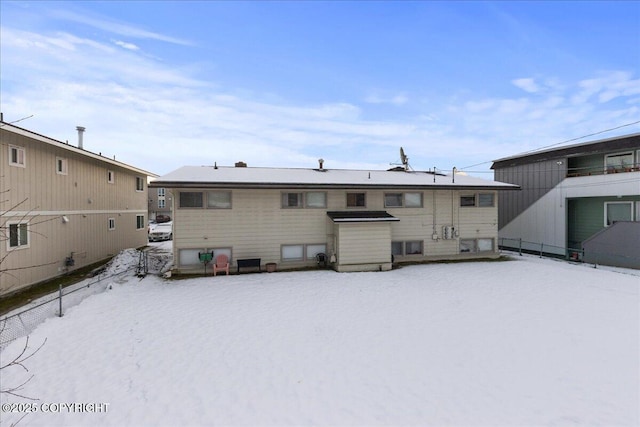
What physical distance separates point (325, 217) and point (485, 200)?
36.6ft

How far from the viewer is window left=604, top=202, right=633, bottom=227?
60.2ft

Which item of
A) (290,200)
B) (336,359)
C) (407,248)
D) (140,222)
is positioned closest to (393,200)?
(407,248)

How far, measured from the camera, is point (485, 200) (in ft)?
64.8

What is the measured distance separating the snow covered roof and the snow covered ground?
18.6ft

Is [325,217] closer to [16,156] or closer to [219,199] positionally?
[219,199]

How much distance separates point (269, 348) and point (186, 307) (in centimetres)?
467

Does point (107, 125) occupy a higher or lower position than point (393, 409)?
higher

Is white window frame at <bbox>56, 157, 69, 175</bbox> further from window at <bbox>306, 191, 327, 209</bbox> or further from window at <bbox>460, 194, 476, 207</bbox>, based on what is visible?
window at <bbox>460, 194, 476, 207</bbox>

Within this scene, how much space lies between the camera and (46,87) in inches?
459

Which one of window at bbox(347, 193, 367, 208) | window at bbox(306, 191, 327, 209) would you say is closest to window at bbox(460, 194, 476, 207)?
window at bbox(347, 193, 367, 208)

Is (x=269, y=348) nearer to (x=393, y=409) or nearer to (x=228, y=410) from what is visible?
(x=228, y=410)

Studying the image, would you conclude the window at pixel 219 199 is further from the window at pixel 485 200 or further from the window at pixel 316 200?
the window at pixel 485 200

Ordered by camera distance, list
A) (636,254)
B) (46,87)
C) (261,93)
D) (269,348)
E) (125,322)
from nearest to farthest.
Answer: (269,348) → (125,322) → (46,87) → (636,254) → (261,93)

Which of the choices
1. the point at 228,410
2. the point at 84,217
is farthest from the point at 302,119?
the point at 228,410
